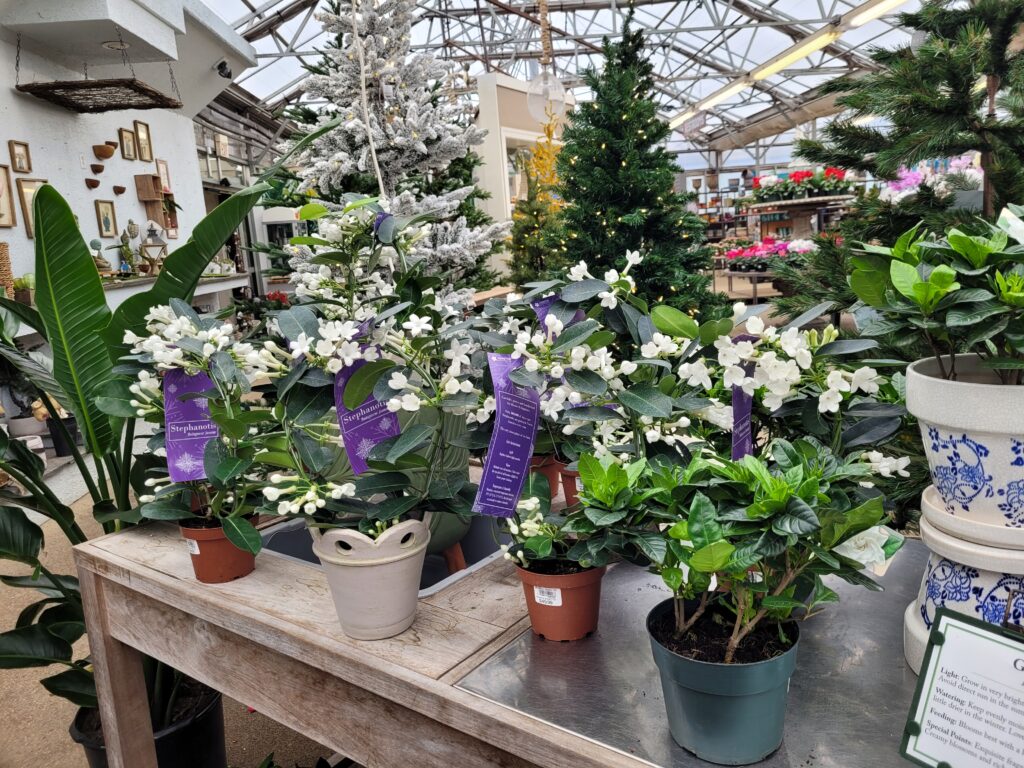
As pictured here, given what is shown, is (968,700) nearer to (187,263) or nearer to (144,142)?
(187,263)

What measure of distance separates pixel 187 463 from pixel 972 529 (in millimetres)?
1044

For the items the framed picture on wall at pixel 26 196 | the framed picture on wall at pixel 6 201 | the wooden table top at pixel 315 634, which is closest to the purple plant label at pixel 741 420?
the wooden table top at pixel 315 634

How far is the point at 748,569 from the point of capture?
2.44 feet

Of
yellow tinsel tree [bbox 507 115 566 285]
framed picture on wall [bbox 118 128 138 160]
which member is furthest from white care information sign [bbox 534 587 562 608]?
framed picture on wall [bbox 118 128 138 160]

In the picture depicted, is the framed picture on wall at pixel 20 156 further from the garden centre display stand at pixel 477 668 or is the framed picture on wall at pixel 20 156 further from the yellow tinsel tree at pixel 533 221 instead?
the garden centre display stand at pixel 477 668

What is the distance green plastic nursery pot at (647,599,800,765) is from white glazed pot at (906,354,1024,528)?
24 cm

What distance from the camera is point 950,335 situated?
0.77 m

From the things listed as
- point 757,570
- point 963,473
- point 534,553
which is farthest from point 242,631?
point 963,473

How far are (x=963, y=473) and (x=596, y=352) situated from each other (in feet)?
1.33

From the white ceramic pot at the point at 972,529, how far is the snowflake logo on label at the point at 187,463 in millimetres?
998

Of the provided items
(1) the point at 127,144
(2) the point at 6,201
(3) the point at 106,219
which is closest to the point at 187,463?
(2) the point at 6,201

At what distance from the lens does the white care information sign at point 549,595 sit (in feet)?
3.07

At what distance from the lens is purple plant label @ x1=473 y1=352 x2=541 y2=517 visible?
36.2 inches

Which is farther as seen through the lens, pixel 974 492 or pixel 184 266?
pixel 184 266
